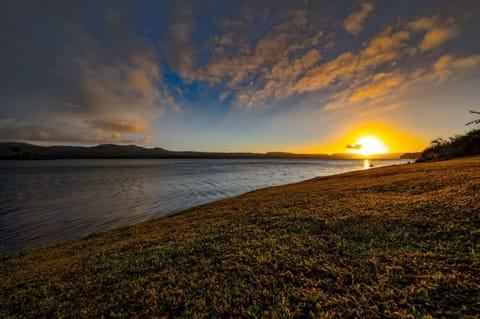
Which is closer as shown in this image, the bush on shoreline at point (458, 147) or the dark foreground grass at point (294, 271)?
the dark foreground grass at point (294, 271)

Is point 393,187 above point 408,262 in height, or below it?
above

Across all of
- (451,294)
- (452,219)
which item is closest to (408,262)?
(451,294)

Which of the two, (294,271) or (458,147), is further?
(458,147)

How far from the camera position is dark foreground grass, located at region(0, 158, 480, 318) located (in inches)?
104

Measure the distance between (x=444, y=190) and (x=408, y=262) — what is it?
4778 millimetres

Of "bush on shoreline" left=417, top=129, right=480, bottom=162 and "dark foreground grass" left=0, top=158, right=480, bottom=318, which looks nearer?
"dark foreground grass" left=0, top=158, right=480, bottom=318

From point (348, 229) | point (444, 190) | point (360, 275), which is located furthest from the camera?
point (444, 190)

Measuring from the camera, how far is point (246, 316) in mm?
2660

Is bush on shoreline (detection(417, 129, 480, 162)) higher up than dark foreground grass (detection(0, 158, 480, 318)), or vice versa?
bush on shoreline (detection(417, 129, 480, 162))

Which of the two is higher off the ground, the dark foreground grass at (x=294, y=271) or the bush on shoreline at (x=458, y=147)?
the bush on shoreline at (x=458, y=147)

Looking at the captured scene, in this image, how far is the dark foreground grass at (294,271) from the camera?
263cm

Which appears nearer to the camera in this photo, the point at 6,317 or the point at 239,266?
the point at 6,317

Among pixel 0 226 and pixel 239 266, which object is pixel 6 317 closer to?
pixel 239 266

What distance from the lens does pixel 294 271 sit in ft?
11.6
